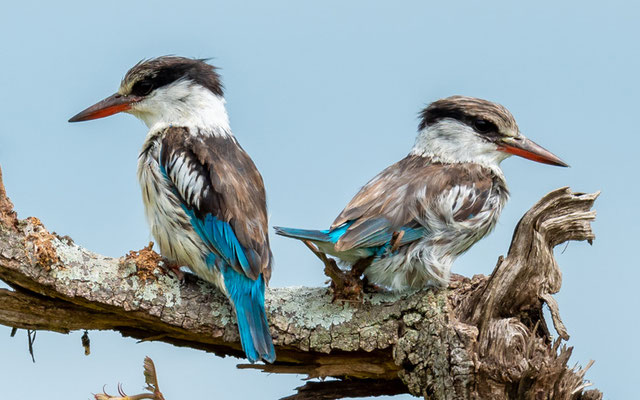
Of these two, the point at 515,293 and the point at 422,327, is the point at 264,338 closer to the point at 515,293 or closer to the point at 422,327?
the point at 422,327

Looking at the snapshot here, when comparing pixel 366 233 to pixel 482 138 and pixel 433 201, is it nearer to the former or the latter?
pixel 433 201

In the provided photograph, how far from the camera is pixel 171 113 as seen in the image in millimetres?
5375

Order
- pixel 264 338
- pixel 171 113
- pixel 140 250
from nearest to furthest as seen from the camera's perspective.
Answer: pixel 264 338 → pixel 140 250 → pixel 171 113

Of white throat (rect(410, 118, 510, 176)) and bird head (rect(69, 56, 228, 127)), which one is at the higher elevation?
bird head (rect(69, 56, 228, 127))

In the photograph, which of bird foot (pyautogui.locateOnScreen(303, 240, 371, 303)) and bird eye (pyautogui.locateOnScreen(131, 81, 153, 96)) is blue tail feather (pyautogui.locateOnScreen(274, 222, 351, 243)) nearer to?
bird foot (pyautogui.locateOnScreen(303, 240, 371, 303))

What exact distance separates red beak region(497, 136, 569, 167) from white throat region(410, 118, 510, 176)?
49 millimetres

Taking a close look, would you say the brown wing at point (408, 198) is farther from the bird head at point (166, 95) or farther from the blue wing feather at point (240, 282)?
the bird head at point (166, 95)

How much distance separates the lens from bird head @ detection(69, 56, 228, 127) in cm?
540

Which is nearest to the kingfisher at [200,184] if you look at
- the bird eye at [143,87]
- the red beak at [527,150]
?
the bird eye at [143,87]

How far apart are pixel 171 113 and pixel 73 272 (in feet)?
4.24

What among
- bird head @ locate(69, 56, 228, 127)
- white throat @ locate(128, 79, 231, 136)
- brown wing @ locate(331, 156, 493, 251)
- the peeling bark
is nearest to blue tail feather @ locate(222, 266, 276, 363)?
the peeling bark

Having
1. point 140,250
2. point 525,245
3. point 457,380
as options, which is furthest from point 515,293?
point 140,250

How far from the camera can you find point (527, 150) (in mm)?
5344

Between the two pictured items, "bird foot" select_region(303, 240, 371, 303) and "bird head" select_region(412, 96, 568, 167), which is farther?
"bird head" select_region(412, 96, 568, 167)
